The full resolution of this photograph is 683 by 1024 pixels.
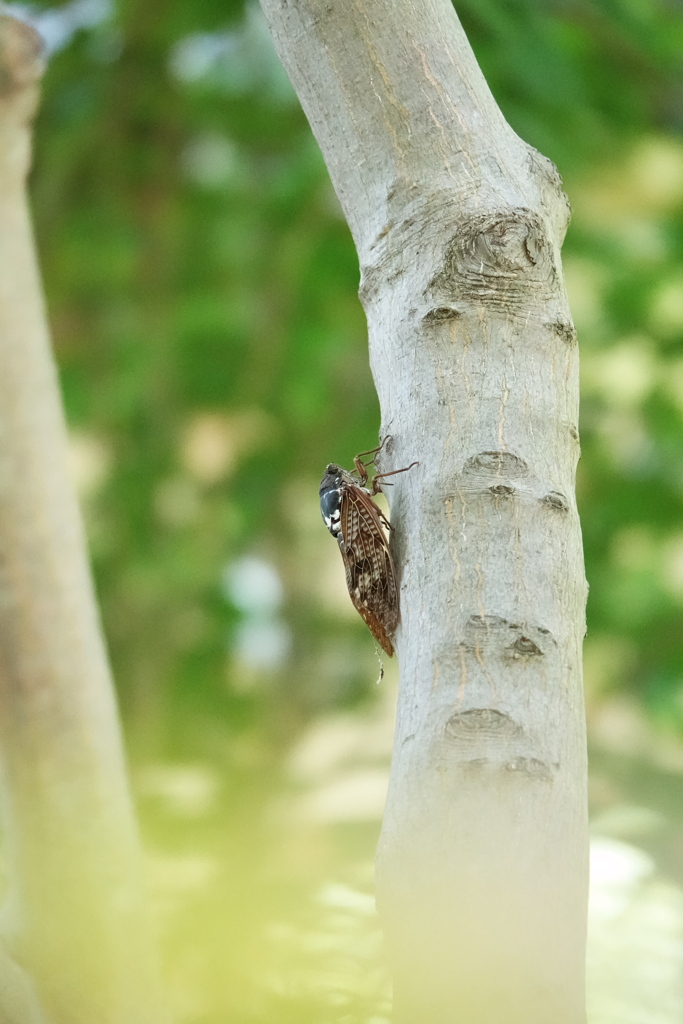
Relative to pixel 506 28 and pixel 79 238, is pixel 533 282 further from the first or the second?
pixel 79 238

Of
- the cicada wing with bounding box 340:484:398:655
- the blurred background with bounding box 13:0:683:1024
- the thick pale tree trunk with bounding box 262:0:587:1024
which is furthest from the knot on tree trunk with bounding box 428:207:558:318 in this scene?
the blurred background with bounding box 13:0:683:1024

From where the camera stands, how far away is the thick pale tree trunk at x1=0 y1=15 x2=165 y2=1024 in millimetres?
997

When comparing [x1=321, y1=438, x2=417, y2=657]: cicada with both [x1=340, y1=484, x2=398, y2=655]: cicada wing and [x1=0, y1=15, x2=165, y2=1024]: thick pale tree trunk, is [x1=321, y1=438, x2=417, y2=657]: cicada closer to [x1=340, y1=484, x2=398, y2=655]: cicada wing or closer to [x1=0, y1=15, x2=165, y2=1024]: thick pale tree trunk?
[x1=340, y1=484, x2=398, y2=655]: cicada wing

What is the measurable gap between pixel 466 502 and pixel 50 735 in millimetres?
662

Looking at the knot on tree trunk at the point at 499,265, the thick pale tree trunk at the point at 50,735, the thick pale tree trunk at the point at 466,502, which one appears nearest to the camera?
the thick pale tree trunk at the point at 466,502

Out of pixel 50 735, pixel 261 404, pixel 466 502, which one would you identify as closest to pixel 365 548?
pixel 466 502

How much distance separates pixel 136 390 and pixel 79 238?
0.32 m

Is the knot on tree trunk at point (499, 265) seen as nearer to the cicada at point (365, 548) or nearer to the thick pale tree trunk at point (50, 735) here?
the cicada at point (365, 548)

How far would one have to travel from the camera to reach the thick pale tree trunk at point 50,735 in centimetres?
100

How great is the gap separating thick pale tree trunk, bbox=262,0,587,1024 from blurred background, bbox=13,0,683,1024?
3.27 ft

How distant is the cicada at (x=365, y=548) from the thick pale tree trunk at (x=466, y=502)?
0.06 metres

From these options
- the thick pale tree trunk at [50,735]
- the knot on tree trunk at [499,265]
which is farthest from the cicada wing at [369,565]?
the thick pale tree trunk at [50,735]

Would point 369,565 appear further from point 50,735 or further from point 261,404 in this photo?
point 261,404

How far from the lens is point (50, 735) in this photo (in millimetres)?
998
